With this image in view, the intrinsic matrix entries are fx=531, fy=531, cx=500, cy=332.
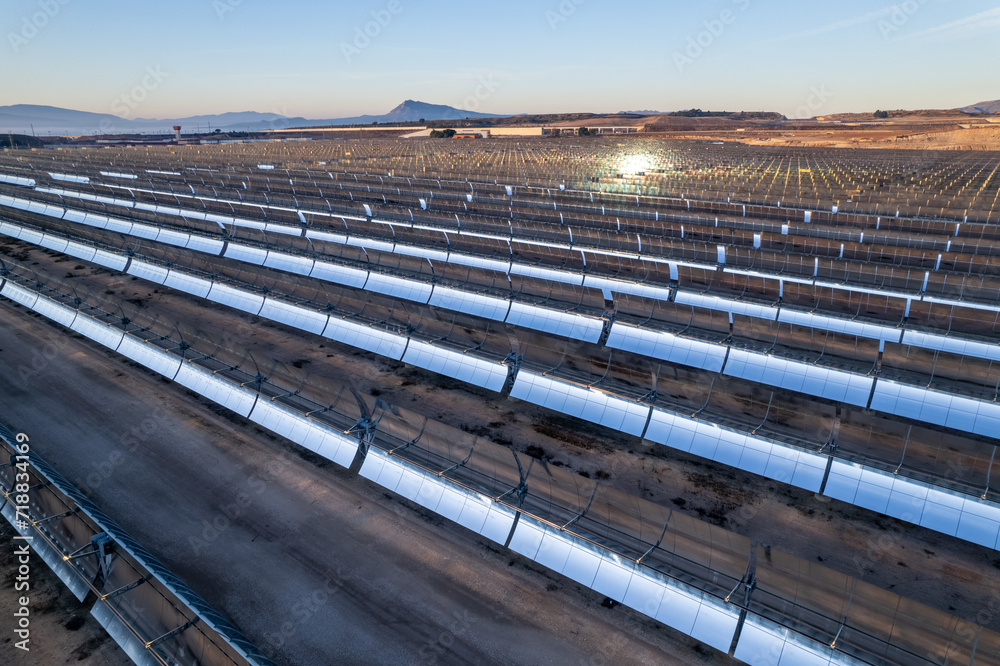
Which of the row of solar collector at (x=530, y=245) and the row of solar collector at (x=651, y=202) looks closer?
the row of solar collector at (x=530, y=245)

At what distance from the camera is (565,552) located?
1007 centimetres

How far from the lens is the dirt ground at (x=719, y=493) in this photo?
10375 mm

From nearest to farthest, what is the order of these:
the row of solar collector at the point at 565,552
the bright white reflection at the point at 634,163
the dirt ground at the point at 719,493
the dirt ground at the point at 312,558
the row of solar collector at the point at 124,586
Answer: the row of solar collector at the point at 124,586 → the row of solar collector at the point at 565,552 → the dirt ground at the point at 312,558 → the dirt ground at the point at 719,493 → the bright white reflection at the point at 634,163

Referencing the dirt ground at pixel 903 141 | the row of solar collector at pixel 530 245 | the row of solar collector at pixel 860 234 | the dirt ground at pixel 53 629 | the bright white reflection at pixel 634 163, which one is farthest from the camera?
the dirt ground at pixel 903 141

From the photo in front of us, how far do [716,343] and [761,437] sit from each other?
4415 mm

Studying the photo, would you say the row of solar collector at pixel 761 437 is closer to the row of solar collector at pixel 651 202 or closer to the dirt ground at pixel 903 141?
the row of solar collector at pixel 651 202

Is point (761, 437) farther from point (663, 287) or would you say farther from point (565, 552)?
point (663, 287)

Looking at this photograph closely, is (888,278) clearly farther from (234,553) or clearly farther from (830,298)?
(234,553)

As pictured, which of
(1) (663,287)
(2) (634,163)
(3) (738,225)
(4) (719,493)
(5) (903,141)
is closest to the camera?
(4) (719,493)

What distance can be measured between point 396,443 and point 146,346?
39.4 ft

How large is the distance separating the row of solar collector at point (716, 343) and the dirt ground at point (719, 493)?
3118 millimetres

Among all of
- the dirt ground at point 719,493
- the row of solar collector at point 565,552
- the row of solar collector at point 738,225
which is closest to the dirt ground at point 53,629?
the row of solar collector at point 565,552

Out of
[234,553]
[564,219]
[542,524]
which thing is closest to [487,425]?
[542,524]

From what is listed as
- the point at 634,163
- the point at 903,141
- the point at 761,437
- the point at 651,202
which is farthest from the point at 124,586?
the point at 903,141
